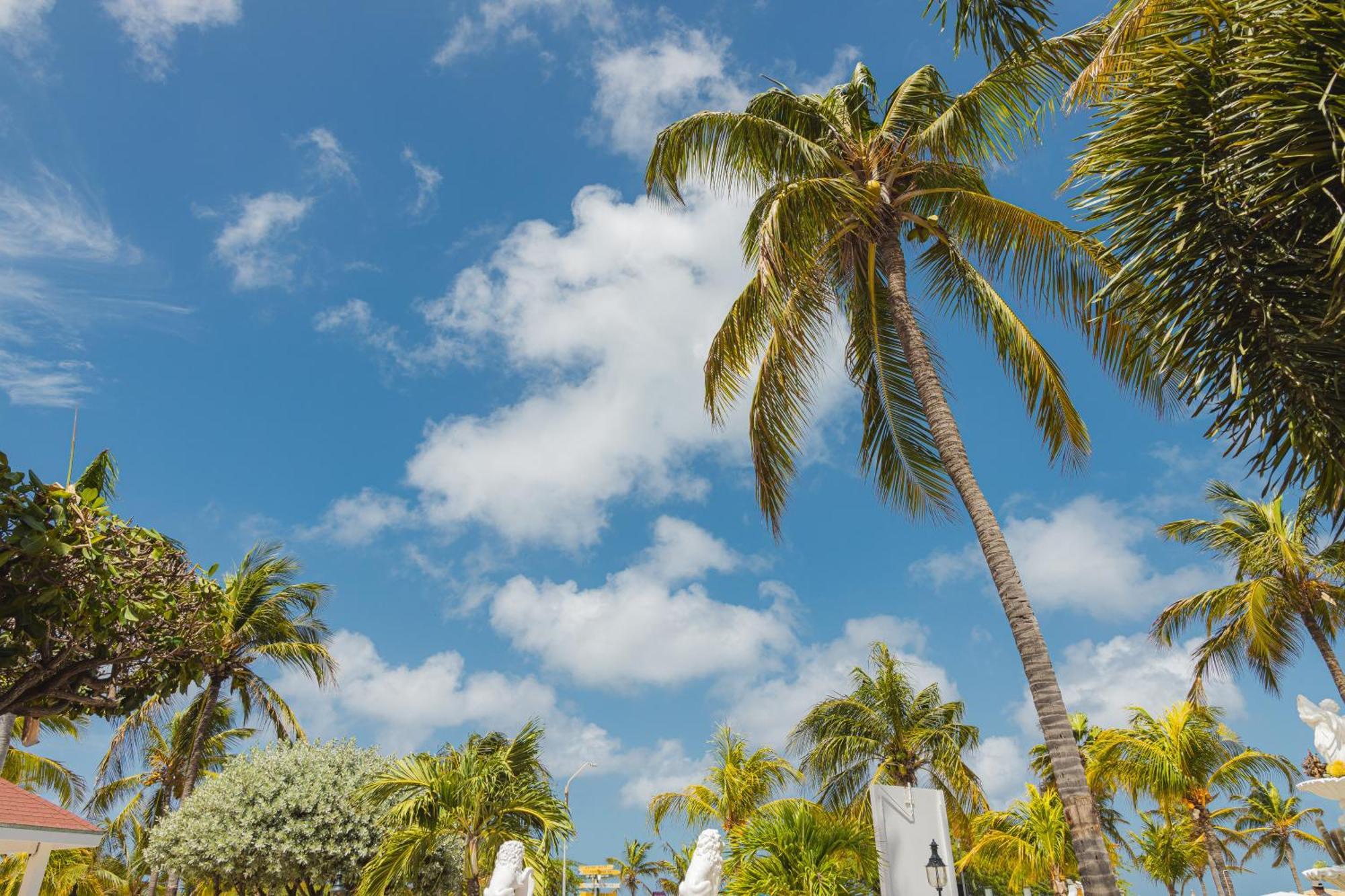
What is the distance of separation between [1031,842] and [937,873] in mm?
15650

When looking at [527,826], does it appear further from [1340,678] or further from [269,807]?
[1340,678]

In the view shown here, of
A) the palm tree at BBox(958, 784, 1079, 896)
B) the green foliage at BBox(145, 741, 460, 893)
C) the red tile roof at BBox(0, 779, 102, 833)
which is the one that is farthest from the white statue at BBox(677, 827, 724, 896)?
the palm tree at BBox(958, 784, 1079, 896)

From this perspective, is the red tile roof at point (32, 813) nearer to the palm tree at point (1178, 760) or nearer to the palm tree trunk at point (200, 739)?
the palm tree trunk at point (200, 739)

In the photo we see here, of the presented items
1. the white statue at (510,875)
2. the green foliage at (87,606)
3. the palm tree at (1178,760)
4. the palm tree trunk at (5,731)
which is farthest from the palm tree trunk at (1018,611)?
the palm tree trunk at (5,731)

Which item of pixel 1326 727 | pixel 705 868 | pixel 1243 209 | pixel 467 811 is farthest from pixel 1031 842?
pixel 1243 209

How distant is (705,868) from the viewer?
8281 mm

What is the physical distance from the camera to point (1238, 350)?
16.3 feet

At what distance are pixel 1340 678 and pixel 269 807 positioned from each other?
944 inches

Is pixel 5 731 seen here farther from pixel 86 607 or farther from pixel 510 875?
pixel 86 607

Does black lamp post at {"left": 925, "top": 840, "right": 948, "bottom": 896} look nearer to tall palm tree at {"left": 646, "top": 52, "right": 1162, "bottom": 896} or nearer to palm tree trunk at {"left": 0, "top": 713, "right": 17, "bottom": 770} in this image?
tall palm tree at {"left": 646, "top": 52, "right": 1162, "bottom": 896}

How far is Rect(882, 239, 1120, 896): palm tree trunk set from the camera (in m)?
7.43

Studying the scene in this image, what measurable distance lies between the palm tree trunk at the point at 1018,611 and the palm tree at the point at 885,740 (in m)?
13.7

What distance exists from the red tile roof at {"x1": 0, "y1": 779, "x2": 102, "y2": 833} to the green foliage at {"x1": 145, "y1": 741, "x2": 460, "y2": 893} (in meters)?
4.65

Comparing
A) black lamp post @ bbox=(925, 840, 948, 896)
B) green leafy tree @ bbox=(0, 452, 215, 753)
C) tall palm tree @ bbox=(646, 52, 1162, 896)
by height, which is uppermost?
tall palm tree @ bbox=(646, 52, 1162, 896)
